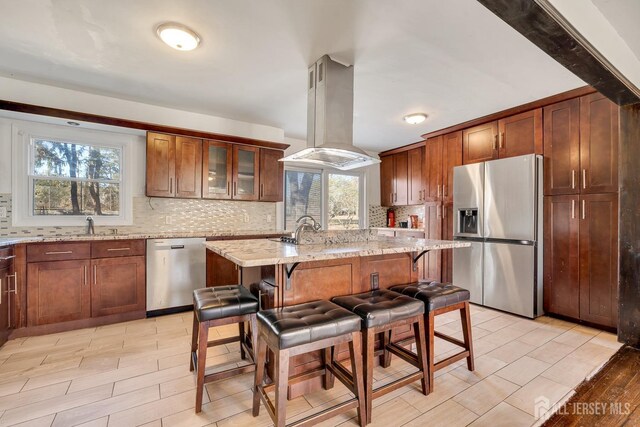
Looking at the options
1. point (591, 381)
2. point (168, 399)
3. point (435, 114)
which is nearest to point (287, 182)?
point (435, 114)

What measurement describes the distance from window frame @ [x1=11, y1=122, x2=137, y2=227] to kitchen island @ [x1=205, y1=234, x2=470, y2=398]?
7.56 ft

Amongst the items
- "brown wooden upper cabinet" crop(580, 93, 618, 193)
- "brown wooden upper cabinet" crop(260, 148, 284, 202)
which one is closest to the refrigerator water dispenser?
Result: "brown wooden upper cabinet" crop(580, 93, 618, 193)

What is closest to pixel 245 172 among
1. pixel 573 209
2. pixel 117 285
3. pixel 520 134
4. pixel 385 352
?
pixel 117 285

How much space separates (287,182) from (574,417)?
14.0 ft

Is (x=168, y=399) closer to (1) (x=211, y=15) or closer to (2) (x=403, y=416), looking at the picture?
(2) (x=403, y=416)

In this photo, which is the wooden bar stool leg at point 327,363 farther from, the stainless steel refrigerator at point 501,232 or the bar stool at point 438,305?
the stainless steel refrigerator at point 501,232

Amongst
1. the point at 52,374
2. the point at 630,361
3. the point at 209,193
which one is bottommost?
the point at 52,374

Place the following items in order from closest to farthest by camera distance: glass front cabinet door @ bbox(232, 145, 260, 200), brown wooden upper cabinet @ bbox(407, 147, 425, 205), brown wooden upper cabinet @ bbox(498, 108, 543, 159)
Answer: brown wooden upper cabinet @ bbox(498, 108, 543, 159)
glass front cabinet door @ bbox(232, 145, 260, 200)
brown wooden upper cabinet @ bbox(407, 147, 425, 205)

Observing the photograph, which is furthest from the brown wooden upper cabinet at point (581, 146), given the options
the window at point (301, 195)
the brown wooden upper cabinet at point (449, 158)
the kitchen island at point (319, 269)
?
the window at point (301, 195)

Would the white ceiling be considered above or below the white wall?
above

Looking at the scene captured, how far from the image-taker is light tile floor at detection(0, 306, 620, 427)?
167 centimetres

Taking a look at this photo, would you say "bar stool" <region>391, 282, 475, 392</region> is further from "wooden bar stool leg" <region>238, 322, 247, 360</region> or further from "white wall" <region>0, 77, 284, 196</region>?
"white wall" <region>0, 77, 284, 196</region>

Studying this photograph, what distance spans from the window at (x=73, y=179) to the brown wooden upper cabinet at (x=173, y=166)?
521 millimetres

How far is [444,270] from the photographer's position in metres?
4.35
